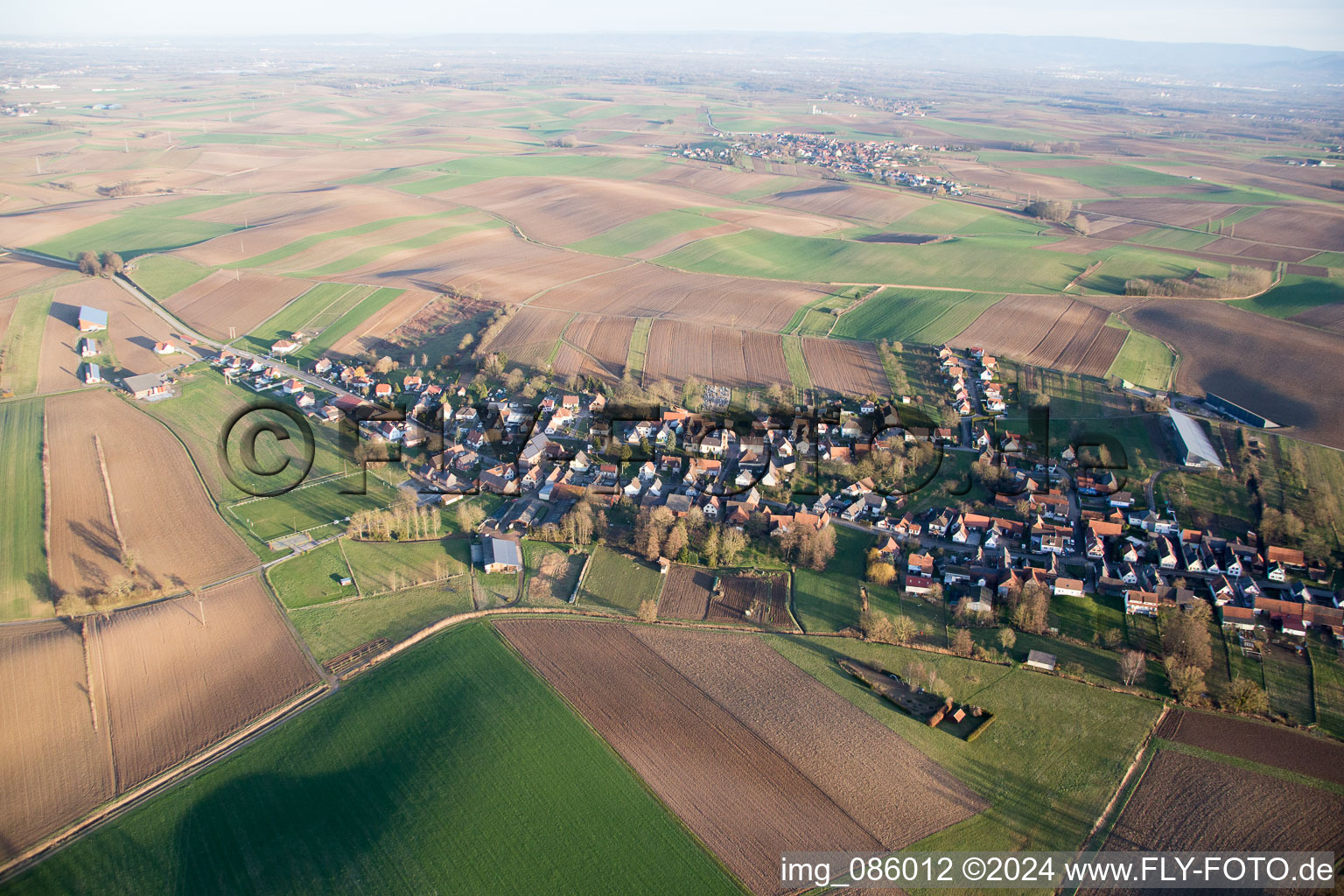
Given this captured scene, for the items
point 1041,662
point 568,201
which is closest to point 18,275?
point 568,201

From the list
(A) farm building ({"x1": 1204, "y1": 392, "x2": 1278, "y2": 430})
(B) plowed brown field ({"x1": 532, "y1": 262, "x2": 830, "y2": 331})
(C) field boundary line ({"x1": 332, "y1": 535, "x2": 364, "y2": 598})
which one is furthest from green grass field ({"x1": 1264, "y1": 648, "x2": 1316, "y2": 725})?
(B) plowed brown field ({"x1": 532, "y1": 262, "x2": 830, "y2": 331})

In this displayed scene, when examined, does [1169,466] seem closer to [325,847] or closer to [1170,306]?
[1170,306]

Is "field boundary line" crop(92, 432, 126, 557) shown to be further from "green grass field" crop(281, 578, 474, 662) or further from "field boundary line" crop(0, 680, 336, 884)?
"field boundary line" crop(0, 680, 336, 884)

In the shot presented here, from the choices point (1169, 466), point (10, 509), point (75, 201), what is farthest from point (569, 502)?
point (75, 201)

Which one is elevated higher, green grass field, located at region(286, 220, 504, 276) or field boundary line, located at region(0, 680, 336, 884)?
green grass field, located at region(286, 220, 504, 276)

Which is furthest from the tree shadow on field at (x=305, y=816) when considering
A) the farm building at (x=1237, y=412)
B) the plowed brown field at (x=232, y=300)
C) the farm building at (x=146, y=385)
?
the plowed brown field at (x=232, y=300)

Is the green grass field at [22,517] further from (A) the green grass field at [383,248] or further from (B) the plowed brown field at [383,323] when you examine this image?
(A) the green grass field at [383,248]
